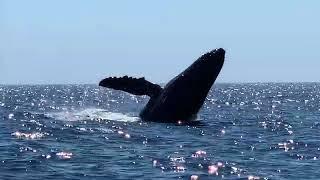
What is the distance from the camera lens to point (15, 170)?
47.6ft

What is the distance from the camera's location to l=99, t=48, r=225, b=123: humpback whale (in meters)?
22.7

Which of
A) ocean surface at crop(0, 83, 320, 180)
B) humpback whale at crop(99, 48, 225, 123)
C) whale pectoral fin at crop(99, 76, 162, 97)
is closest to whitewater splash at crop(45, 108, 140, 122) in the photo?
ocean surface at crop(0, 83, 320, 180)

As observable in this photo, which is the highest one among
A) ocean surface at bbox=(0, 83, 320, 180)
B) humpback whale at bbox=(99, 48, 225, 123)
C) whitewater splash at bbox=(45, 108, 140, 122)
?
humpback whale at bbox=(99, 48, 225, 123)

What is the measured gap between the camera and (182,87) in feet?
75.9

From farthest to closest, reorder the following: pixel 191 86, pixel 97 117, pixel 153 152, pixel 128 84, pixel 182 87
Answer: pixel 97 117 < pixel 182 87 < pixel 191 86 < pixel 128 84 < pixel 153 152

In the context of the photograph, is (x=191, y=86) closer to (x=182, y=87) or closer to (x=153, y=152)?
(x=182, y=87)

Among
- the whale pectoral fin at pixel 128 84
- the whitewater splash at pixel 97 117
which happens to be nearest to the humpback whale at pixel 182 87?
the whale pectoral fin at pixel 128 84

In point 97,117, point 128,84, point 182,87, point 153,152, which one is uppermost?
point 128,84

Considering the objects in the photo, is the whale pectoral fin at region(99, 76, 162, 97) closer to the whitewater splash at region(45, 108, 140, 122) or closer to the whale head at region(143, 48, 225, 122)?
the whale head at region(143, 48, 225, 122)

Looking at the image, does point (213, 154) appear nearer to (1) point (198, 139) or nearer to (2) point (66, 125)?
(1) point (198, 139)

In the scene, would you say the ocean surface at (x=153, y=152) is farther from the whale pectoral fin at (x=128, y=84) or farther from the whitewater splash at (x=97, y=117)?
the whitewater splash at (x=97, y=117)

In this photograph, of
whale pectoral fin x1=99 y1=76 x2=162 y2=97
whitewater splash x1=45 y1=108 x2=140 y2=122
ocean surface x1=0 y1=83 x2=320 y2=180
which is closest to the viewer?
ocean surface x1=0 y1=83 x2=320 y2=180

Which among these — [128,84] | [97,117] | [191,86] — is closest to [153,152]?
[128,84]

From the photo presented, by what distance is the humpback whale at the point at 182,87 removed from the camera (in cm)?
2270
